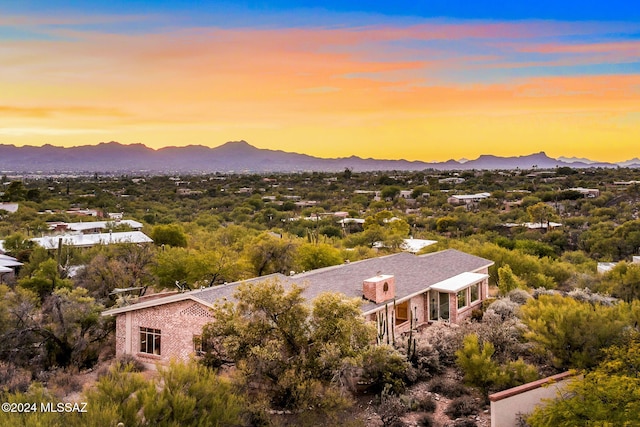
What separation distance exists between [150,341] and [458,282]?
43.9ft

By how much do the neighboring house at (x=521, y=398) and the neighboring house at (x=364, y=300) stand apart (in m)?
5.50

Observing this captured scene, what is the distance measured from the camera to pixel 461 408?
59.5ft

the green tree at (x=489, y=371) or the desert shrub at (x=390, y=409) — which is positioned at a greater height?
the green tree at (x=489, y=371)

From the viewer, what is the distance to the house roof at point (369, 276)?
2114 cm

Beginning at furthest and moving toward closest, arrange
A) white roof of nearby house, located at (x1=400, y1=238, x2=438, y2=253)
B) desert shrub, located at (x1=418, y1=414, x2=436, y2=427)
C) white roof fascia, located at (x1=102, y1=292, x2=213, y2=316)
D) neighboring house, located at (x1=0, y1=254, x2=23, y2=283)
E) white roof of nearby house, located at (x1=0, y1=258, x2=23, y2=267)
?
white roof of nearby house, located at (x1=400, y1=238, x2=438, y2=253), white roof of nearby house, located at (x1=0, y1=258, x2=23, y2=267), neighboring house, located at (x1=0, y1=254, x2=23, y2=283), white roof fascia, located at (x1=102, y1=292, x2=213, y2=316), desert shrub, located at (x1=418, y1=414, x2=436, y2=427)

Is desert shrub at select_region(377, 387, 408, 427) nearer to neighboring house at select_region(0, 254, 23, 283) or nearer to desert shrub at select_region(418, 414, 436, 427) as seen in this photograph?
desert shrub at select_region(418, 414, 436, 427)

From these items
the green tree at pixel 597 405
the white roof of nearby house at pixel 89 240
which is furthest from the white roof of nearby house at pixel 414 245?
the green tree at pixel 597 405

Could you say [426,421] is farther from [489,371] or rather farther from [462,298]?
[462,298]

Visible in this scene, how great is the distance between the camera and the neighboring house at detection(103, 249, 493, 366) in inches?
806

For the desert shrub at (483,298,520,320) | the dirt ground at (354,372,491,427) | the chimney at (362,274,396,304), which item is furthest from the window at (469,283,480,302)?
the dirt ground at (354,372,491,427)

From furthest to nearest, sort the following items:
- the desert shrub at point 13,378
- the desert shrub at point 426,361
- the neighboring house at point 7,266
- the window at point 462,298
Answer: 1. the neighboring house at point 7,266
2. the window at point 462,298
3. the desert shrub at point 426,361
4. the desert shrub at point 13,378

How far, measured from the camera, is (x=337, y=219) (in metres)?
65.6

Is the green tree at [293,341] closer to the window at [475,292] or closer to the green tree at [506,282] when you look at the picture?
the window at [475,292]

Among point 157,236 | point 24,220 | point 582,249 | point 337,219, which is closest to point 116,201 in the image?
point 24,220
